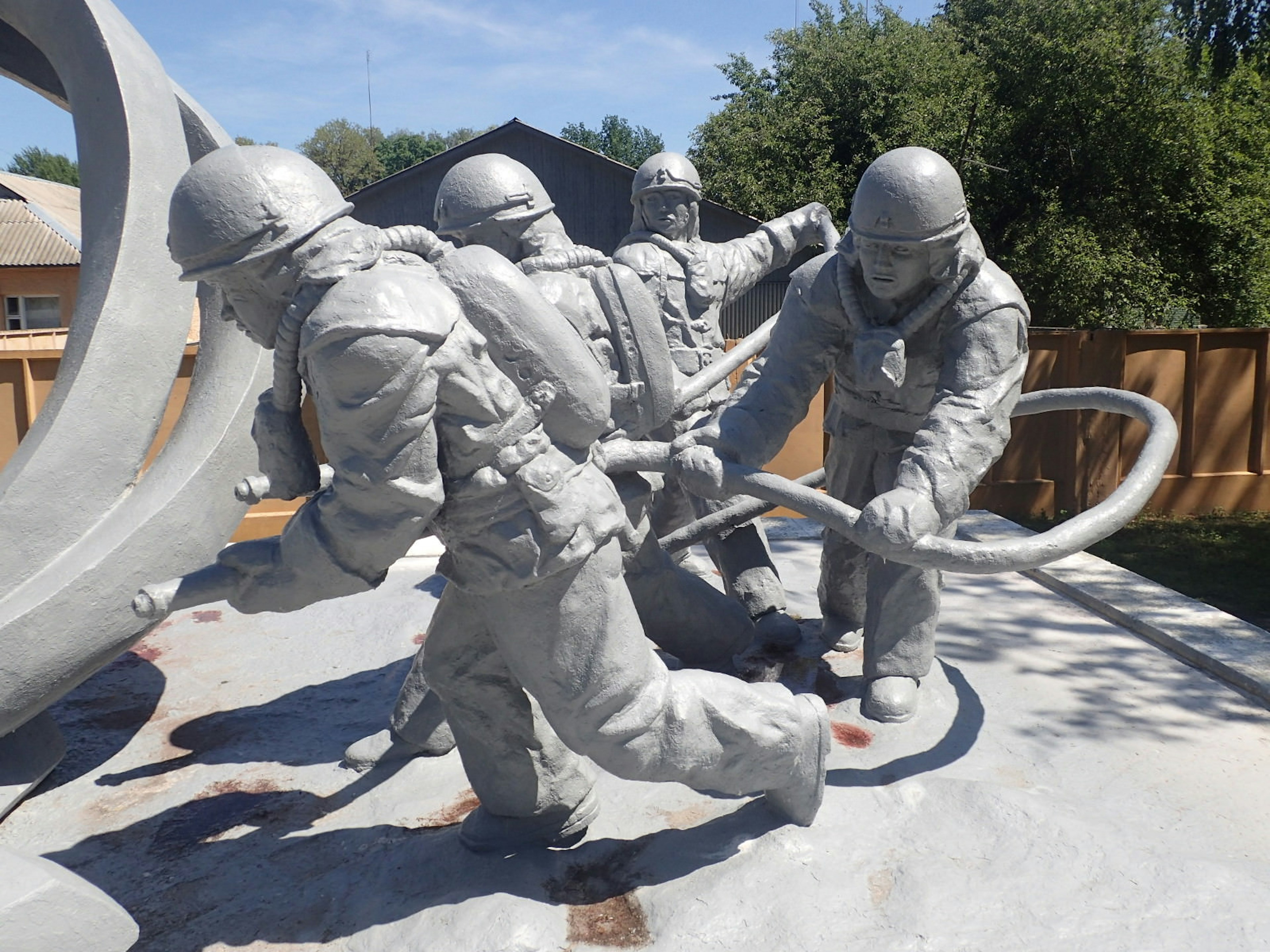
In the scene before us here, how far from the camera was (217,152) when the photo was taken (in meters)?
1.95

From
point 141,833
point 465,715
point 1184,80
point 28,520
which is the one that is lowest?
point 141,833

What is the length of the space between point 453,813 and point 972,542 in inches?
64.5

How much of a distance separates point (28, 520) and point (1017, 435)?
6575 mm

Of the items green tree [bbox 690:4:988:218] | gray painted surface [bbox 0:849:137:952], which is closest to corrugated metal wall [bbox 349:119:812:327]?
green tree [bbox 690:4:988:218]

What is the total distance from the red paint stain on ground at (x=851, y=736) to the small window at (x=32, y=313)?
19.1 metres

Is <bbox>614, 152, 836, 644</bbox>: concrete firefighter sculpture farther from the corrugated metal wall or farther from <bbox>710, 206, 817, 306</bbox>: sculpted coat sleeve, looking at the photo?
the corrugated metal wall

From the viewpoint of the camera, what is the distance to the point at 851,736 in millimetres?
3256

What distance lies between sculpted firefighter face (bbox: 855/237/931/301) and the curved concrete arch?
211 centimetres

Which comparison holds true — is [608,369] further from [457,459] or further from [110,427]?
[110,427]

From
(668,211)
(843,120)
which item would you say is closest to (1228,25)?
(668,211)

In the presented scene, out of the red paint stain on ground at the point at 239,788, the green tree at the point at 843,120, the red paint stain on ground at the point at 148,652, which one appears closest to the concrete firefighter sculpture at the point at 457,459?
the red paint stain on ground at the point at 239,788

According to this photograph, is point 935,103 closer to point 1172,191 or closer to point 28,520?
point 1172,191

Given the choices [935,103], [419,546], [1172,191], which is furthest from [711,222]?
[419,546]

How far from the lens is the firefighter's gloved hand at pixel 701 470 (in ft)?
8.74
